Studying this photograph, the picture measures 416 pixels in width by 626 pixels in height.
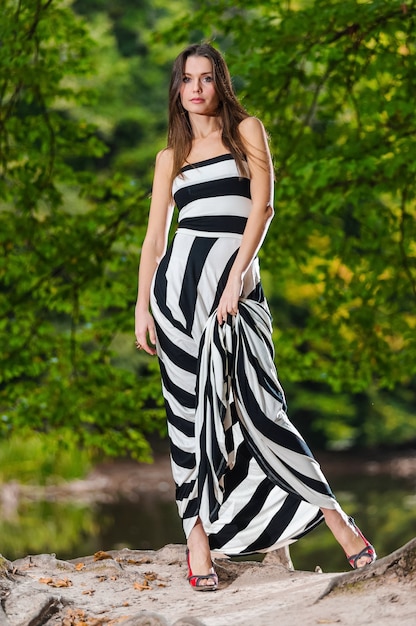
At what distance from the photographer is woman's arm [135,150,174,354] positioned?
12.8 feet

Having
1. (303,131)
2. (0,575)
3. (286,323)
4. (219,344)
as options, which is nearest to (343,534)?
(219,344)

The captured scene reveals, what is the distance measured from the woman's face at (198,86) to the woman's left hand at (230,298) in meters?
0.66

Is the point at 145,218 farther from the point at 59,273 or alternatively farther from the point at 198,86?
the point at 198,86

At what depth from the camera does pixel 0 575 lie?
12.7ft

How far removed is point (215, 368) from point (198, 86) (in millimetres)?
1046

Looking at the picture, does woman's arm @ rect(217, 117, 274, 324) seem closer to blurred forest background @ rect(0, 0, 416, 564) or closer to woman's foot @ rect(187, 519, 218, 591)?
woman's foot @ rect(187, 519, 218, 591)

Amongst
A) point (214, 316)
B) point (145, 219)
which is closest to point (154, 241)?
point (214, 316)

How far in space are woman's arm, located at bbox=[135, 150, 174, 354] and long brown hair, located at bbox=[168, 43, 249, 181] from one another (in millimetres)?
73

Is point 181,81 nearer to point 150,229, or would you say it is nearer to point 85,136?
point 150,229

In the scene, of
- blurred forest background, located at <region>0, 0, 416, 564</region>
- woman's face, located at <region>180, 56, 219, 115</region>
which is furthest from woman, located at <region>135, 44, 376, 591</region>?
blurred forest background, located at <region>0, 0, 416, 564</region>

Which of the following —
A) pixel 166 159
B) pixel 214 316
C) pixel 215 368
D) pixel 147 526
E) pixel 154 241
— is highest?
pixel 166 159

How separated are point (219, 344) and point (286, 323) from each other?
16192 mm

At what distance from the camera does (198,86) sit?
371 centimetres

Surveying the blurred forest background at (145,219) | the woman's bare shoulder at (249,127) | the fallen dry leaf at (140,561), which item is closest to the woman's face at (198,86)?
the woman's bare shoulder at (249,127)
